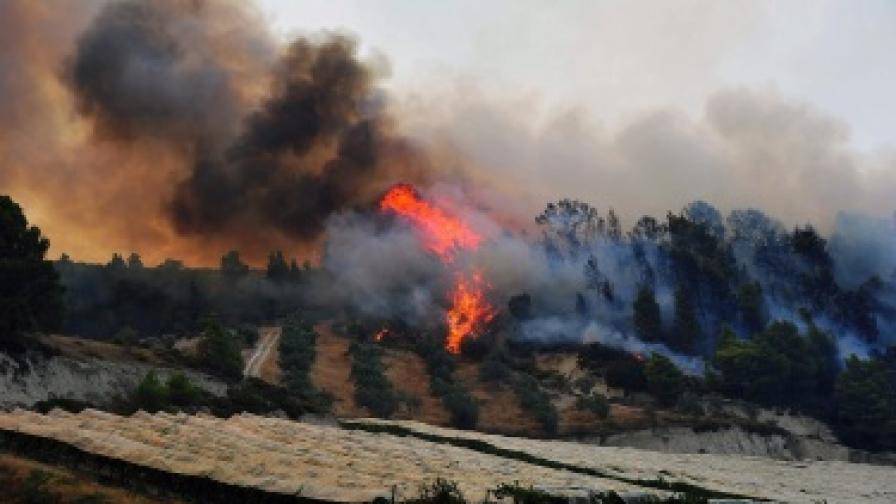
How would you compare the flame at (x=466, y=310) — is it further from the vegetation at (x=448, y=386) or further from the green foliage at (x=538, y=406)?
the green foliage at (x=538, y=406)

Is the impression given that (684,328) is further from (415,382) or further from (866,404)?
(415,382)

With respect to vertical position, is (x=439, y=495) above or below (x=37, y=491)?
above

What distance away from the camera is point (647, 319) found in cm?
14300

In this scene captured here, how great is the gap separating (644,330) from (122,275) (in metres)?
107

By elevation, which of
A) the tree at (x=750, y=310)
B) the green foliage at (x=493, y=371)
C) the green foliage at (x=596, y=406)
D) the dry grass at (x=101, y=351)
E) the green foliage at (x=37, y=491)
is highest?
the tree at (x=750, y=310)

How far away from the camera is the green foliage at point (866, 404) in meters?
108

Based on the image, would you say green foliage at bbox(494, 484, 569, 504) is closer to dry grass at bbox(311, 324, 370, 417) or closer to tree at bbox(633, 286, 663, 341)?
dry grass at bbox(311, 324, 370, 417)

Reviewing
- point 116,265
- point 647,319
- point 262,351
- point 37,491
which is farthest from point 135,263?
point 37,491

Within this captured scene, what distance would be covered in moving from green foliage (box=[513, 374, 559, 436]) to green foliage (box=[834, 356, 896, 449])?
1759 inches

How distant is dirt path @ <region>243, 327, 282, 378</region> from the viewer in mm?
109062

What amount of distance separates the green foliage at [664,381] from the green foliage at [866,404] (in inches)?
932

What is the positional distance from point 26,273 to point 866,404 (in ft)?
361

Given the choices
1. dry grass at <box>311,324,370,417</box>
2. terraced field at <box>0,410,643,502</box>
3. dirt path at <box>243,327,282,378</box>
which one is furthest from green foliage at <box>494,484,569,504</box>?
dirt path at <box>243,327,282,378</box>

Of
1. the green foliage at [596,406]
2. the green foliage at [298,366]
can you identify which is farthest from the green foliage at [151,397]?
the green foliage at [596,406]
